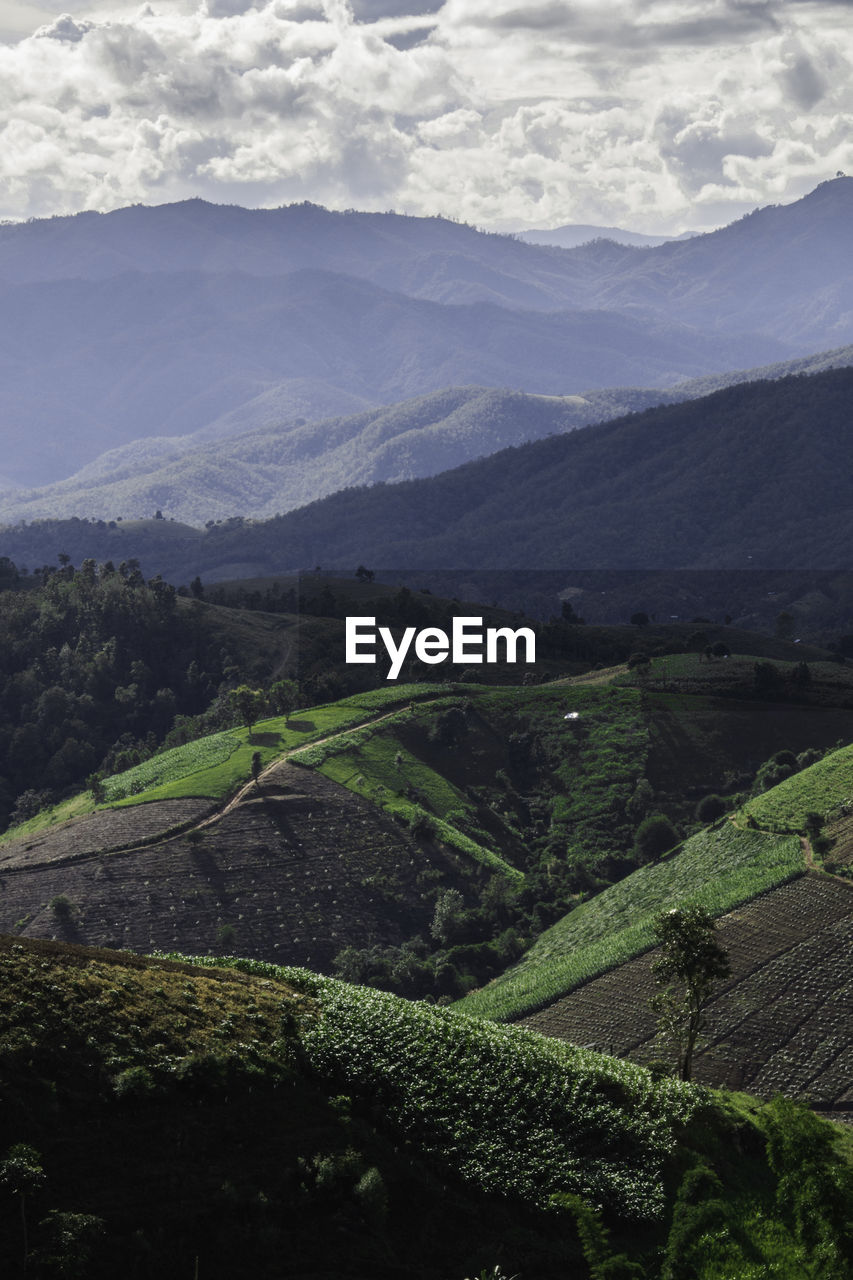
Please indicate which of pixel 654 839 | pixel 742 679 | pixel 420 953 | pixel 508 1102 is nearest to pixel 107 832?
pixel 420 953

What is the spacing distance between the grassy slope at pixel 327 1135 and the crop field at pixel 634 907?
92.4 feet

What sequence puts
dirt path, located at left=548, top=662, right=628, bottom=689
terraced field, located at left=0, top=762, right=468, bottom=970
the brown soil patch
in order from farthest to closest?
dirt path, located at left=548, top=662, right=628, bottom=689 < the brown soil patch < terraced field, located at left=0, top=762, right=468, bottom=970

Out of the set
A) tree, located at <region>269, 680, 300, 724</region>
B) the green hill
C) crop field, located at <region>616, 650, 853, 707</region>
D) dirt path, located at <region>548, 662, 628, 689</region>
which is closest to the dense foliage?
tree, located at <region>269, 680, 300, 724</region>

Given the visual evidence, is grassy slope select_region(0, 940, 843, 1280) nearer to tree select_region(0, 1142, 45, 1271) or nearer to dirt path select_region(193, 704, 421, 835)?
tree select_region(0, 1142, 45, 1271)

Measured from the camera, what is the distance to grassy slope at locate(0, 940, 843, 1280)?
3603 centimetres

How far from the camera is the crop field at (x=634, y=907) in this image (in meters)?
78.1

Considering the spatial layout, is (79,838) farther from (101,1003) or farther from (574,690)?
(101,1003)

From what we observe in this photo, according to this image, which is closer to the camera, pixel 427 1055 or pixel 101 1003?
pixel 101 1003

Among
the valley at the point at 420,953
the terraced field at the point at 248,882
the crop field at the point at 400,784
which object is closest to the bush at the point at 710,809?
the valley at the point at 420,953

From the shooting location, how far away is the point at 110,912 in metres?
100

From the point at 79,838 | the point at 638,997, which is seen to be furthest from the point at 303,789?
the point at 638,997

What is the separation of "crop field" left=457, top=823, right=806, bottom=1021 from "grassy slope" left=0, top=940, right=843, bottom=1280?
1109 inches

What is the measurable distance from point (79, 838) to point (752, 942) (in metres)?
64.4

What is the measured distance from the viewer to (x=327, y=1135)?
4038 cm
